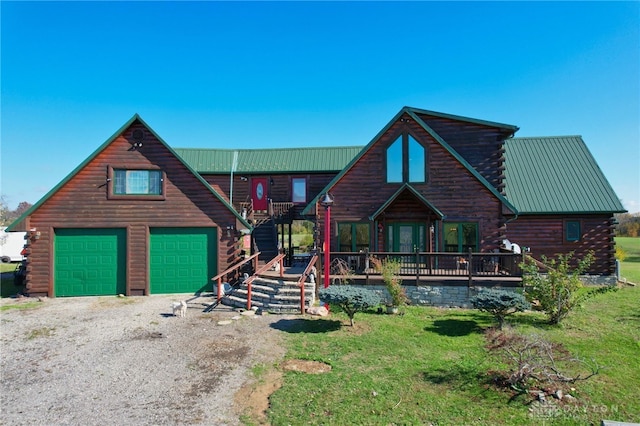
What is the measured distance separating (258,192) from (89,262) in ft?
35.4

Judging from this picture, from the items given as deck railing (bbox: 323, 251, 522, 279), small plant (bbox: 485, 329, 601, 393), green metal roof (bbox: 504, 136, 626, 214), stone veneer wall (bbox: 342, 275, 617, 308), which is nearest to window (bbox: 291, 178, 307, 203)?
deck railing (bbox: 323, 251, 522, 279)

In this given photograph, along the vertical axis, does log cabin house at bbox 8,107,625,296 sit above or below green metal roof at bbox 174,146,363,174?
below

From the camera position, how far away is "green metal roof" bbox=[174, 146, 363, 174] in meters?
23.7

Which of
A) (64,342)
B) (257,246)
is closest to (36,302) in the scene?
(64,342)

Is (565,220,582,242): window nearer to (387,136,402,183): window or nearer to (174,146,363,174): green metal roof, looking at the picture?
(387,136,402,183): window

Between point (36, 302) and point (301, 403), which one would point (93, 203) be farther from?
point (301, 403)

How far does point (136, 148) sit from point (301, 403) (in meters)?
13.7

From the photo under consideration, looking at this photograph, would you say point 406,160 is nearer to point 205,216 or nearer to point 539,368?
point 205,216

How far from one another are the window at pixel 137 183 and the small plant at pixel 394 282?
1010 cm

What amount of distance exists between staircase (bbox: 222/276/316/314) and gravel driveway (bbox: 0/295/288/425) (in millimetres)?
630

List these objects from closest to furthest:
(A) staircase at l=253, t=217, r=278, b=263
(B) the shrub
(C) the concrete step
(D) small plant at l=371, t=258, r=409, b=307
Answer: (B) the shrub
(D) small plant at l=371, t=258, r=409, b=307
(C) the concrete step
(A) staircase at l=253, t=217, r=278, b=263

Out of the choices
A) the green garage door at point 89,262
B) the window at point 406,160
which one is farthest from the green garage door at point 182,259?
the window at point 406,160

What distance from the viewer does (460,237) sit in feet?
52.6

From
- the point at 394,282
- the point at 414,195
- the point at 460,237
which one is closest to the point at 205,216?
the point at 394,282
